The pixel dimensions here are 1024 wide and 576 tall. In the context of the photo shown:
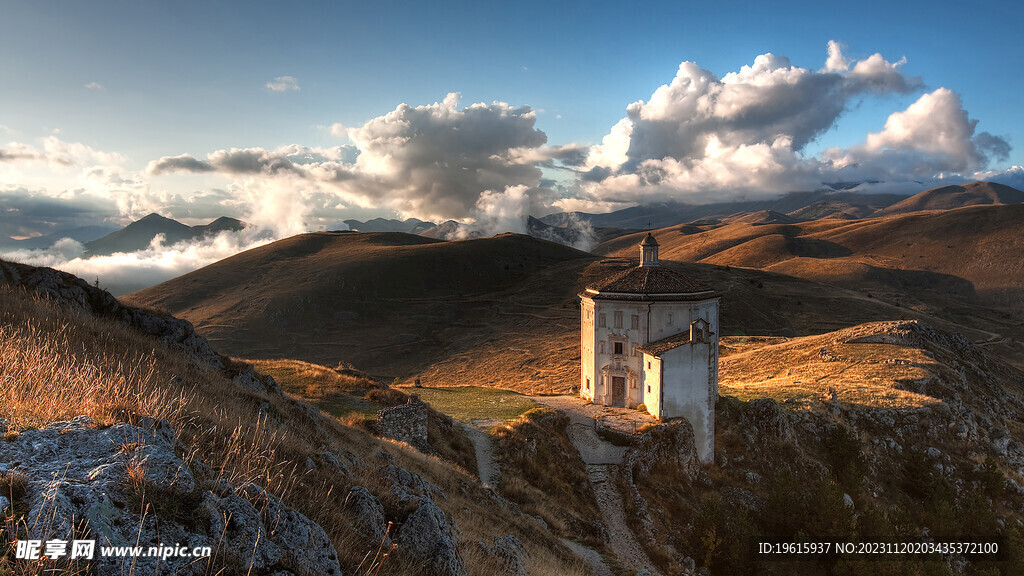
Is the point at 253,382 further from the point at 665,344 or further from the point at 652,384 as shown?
the point at 665,344

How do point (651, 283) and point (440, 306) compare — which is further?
point (440, 306)

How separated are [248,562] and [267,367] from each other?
29438 mm

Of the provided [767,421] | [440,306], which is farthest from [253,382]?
[440,306]

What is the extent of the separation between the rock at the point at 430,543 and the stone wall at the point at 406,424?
42.3 ft

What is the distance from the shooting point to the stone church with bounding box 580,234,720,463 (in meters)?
28.9

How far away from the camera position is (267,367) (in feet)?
99.7

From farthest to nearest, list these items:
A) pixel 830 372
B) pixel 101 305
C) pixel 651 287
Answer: pixel 830 372 < pixel 651 287 < pixel 101 305

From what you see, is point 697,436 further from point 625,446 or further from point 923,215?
point 923,215

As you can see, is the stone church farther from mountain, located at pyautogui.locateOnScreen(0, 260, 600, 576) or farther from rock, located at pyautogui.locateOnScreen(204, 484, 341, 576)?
rock, located at pyautogui.locateOnScreen(204, 484, 341, 576)

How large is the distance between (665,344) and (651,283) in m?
5.00

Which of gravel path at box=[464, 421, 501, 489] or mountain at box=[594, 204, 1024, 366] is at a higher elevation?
mountain at box=[594, 204, 1024, 366]

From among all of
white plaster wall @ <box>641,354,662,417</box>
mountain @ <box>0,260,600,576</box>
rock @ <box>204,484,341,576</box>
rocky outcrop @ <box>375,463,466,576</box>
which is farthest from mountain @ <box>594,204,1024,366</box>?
rock @ <box>204,484,341,576</box>

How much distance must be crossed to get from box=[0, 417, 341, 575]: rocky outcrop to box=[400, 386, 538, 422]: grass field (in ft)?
77.1

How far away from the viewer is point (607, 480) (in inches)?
986
